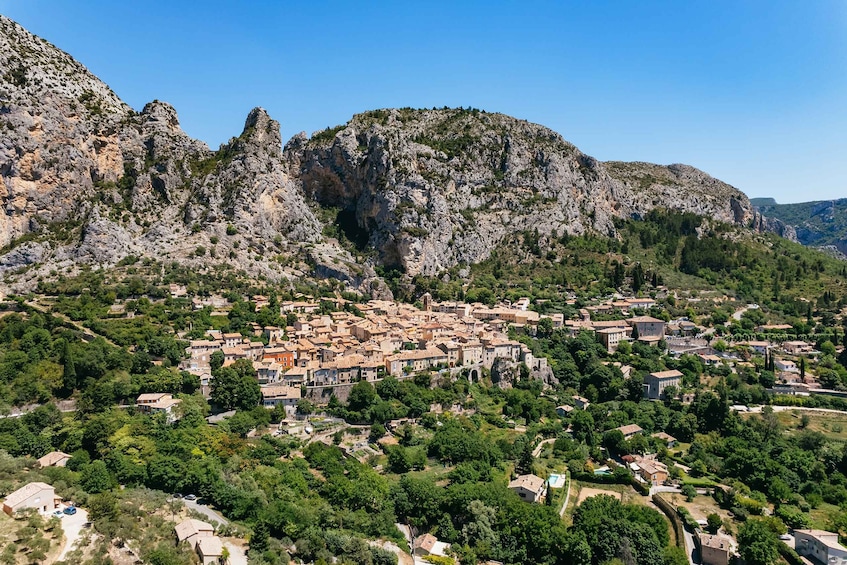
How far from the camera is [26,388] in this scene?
36.2 meters

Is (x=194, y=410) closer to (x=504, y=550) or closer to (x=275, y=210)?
(x=504, y=550)

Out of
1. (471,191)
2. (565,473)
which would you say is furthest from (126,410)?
(471,191)

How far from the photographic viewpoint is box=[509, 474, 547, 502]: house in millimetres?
32781

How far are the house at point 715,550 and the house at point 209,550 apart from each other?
2278cm

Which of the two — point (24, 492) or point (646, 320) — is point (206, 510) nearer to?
point (24, 492)

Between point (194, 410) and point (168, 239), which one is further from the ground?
point (168, 239)

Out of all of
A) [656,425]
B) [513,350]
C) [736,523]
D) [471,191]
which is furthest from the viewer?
[471,191]

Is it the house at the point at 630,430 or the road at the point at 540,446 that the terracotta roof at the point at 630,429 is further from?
the road at the point at 540,446

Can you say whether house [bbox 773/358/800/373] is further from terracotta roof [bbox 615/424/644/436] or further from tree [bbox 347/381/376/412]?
tree [bbox 347/381/376/412]

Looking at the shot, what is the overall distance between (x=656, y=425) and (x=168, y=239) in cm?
5773

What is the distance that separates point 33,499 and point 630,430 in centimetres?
3644

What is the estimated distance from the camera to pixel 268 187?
8231cm

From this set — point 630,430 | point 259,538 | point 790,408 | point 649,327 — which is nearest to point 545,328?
point 649,327

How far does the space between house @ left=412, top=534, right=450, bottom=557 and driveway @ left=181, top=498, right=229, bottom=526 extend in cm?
910
